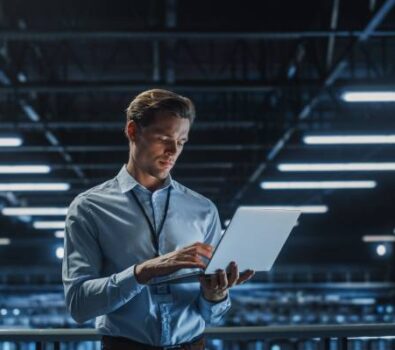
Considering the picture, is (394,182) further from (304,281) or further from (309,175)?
(309,175)

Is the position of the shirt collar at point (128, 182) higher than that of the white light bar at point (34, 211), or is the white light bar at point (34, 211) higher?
the white light bar at point (34, 211)

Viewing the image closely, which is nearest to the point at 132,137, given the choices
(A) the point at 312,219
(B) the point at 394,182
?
(B) the point at 394,182

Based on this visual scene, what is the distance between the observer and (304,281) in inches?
1075

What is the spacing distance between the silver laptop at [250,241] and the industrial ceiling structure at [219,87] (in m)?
5.97

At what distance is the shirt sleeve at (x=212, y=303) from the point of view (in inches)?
84.7

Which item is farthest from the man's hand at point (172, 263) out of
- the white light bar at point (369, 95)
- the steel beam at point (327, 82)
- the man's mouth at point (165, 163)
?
the white light bar at point (369, 95)

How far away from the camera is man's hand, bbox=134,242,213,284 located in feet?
6.34

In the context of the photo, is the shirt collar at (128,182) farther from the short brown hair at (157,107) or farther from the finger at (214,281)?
the finger at (214,281)

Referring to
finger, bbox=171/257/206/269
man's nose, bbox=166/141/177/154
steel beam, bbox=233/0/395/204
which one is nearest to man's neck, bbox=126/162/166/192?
man's nose, bbox=166/141/177/154

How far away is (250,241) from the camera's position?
2.10m

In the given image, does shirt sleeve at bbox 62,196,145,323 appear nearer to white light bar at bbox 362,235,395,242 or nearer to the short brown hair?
the short brown hair

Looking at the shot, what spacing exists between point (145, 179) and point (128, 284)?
1.16 feet

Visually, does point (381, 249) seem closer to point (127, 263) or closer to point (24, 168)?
point (24, 168)

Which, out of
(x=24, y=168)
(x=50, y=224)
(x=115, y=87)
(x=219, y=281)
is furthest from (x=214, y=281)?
(x=50, y=224)
